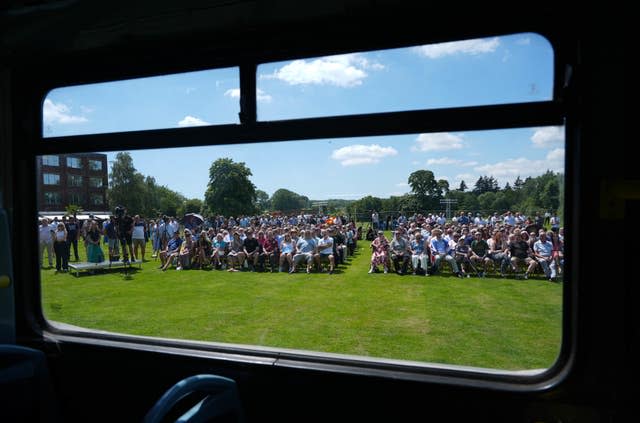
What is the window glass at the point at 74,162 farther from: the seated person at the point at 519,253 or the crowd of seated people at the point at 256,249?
the crowd of seated people at the point at 256,249

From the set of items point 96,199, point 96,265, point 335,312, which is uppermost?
point 96,199

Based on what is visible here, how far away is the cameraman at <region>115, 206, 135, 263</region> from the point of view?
7008mm

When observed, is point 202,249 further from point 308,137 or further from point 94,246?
point 308,137

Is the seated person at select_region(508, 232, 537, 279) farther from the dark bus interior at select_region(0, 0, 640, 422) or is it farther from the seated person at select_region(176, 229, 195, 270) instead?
the seated person at select_region(176, 229, 195, 270)

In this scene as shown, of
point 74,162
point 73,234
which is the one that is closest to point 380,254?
point 74,162

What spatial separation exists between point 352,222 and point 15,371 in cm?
897

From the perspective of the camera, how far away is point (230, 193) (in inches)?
192

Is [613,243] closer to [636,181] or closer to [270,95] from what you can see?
[636,181]

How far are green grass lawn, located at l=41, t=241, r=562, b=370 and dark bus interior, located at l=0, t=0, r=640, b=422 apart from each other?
2.15 ft

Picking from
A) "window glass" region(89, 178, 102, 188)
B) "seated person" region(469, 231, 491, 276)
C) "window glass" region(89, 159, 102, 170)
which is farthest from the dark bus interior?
"seated person" region(469, 231, 491, 276)

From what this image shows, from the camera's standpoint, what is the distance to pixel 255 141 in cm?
171

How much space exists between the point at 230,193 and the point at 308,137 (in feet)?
11.2

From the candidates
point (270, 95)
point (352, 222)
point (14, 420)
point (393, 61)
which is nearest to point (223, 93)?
point (270, 95)

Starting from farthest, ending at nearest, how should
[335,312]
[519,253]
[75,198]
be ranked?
1. [519,253]
2. [335,312]
3. [75,198]
